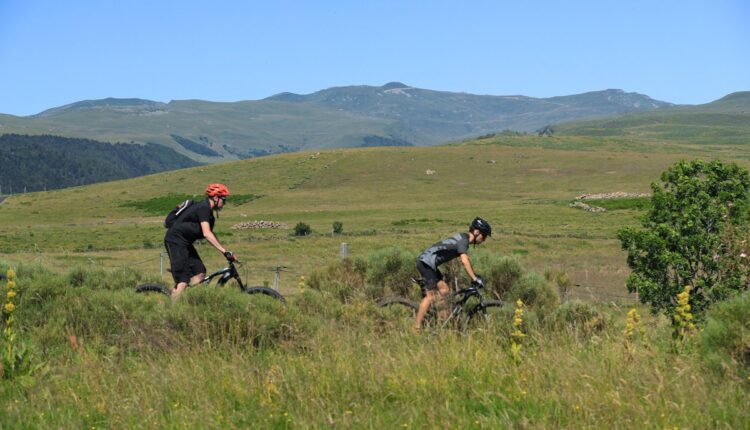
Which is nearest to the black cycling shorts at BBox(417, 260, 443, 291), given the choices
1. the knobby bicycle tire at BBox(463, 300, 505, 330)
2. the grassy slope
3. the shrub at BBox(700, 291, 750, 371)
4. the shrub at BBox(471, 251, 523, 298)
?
the knobby bicycle tire at BBox(463, 300, 505, 330)

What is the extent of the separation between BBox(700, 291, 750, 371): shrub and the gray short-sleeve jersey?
15.6ft

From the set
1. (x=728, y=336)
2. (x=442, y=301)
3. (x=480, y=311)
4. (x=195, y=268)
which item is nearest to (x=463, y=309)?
(x=480, y=311)

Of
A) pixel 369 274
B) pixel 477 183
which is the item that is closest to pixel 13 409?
pixel 369 274

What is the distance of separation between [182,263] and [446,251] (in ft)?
12.0

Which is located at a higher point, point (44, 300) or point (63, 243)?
point (44, 300)

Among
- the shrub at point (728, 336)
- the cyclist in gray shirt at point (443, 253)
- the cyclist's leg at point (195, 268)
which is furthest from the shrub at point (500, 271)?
the shrub at point (728, 336)

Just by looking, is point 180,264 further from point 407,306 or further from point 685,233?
point 685,233

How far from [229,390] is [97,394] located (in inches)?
38.1

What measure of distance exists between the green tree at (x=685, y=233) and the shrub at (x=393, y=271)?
9726 millimetres

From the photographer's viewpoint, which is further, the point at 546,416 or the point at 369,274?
the point at 369,274

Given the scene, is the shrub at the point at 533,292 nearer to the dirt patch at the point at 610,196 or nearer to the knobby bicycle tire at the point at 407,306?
the knobby bicycle tire at the point at 407,306

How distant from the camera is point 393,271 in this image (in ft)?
47.3

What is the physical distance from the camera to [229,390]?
524cm

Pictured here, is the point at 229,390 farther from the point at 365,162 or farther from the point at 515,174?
the point at 365,162
